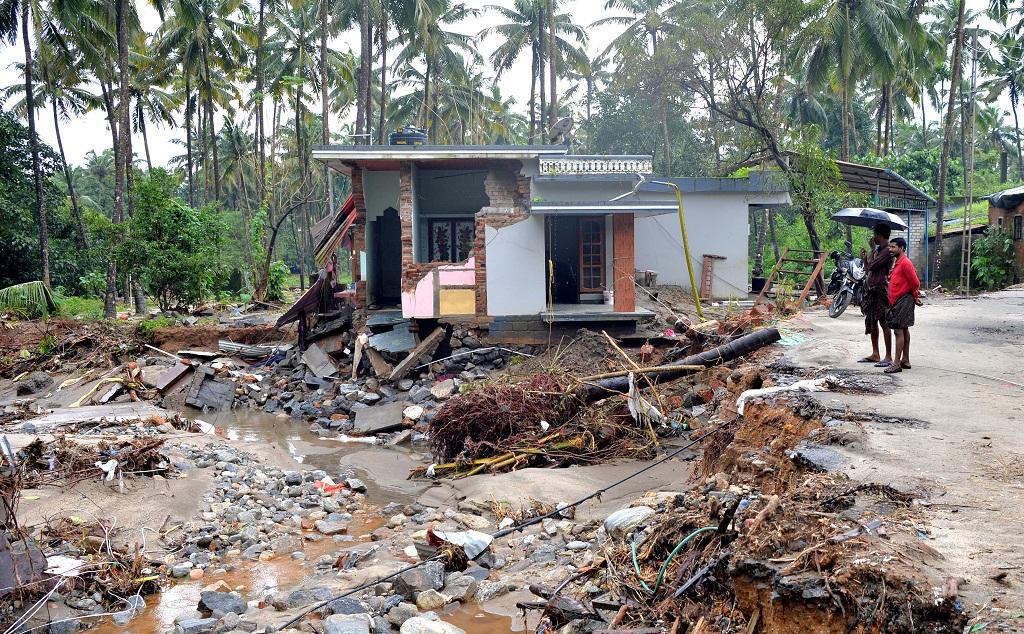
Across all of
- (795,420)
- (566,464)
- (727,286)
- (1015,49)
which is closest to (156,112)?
(727,286)

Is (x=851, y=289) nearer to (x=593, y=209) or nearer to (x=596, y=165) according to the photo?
(x=593, y=209)

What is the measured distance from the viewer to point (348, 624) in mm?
5570

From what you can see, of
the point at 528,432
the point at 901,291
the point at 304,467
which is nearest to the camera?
the point at 901,291

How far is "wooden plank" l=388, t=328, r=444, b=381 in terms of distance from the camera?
15664mm

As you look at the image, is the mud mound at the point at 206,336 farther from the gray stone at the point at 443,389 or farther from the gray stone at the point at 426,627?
the gray stone at the point at 426,627

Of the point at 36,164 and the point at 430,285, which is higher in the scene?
the point at 36,164

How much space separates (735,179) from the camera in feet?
70.9

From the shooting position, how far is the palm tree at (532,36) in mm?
35688

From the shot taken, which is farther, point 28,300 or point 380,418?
point 28,300

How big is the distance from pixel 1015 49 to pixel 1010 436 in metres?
41.8

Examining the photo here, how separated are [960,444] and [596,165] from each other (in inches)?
470

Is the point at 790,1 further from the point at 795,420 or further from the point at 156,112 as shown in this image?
the point at 156,112

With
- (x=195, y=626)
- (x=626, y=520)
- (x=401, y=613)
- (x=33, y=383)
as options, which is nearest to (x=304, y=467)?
(x=195, y=626)

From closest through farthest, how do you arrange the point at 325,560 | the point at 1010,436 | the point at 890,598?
the point at 890,598 < the point at 1010,436 < the point at 325,560
